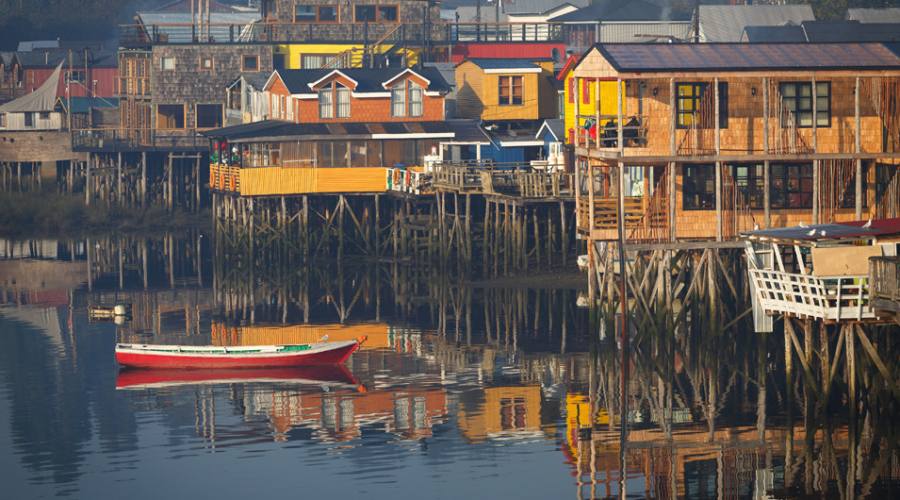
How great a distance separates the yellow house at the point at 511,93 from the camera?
3287 inches

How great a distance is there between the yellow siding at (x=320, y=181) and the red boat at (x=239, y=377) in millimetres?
25437

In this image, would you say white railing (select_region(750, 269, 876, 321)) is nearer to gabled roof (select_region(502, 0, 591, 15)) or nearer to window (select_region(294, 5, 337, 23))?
window (select_region(294, 5, 337, 23))

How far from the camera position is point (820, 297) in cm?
3869

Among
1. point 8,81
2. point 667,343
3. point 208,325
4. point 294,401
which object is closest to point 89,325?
point 208,325

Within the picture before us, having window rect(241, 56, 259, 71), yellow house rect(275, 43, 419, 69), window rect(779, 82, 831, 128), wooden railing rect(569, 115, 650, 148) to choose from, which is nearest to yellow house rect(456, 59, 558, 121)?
yellow house rect(275, 43, 419, 69)

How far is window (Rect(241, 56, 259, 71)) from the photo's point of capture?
324 ft

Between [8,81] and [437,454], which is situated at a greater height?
[8,81]

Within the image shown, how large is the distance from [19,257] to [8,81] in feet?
142

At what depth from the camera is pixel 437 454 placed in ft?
136

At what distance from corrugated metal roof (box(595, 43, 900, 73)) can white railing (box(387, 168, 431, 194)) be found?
22341mm

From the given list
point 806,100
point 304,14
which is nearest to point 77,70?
point 304,14

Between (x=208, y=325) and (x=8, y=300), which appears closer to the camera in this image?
(x=208, y=325)

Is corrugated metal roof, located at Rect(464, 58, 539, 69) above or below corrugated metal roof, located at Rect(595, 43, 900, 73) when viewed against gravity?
above

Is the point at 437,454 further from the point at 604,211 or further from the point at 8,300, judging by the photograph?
the point at 8,300
